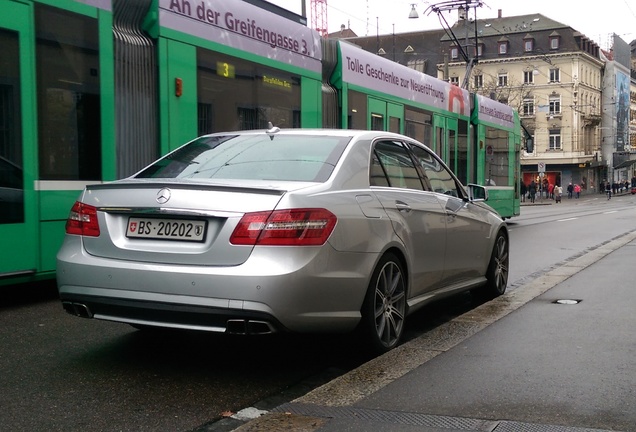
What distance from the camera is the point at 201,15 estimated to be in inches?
350

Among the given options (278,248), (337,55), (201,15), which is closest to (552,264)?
(337,55)

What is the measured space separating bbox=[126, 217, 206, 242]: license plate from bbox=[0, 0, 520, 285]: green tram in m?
2.38

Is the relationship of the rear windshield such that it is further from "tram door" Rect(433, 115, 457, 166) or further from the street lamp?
the street lamp

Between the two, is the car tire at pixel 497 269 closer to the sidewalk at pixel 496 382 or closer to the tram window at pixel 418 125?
the sidewalk at pixel 496 382

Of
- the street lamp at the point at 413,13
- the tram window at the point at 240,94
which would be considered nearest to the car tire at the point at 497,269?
the tram window at the point at 240,94

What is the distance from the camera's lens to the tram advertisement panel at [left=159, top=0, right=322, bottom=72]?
8656 mm

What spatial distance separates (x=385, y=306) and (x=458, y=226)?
1646 mm

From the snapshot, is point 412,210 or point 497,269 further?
point 497,269

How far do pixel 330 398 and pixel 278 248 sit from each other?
2.80 feet

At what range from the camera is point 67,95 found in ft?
24.4

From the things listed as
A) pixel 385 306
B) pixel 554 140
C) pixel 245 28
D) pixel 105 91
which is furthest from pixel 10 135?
pixel 554 140

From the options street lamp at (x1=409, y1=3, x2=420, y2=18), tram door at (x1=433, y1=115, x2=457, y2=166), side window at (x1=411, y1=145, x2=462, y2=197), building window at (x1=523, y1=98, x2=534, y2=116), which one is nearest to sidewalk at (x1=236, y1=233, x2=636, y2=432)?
side window at (x1=411, y1=145, x2=462, y2=197)

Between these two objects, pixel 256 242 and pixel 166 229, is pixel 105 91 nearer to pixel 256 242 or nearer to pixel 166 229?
pixel 166 229

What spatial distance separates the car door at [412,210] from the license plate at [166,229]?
1355mm
